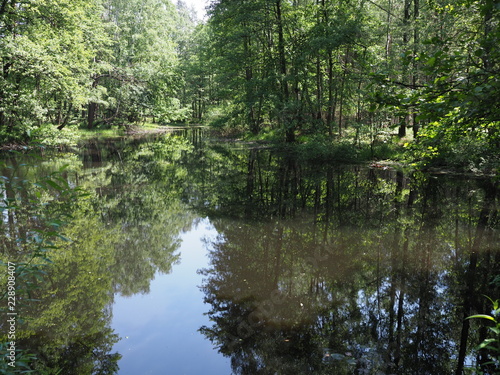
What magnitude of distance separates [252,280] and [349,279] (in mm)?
1611

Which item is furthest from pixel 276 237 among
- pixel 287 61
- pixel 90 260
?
Result: pixel 287 61

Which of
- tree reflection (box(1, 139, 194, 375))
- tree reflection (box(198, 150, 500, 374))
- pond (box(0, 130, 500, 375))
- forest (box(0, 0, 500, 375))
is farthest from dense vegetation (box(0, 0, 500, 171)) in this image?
tree reflection (box(1, 139, 194, 375))

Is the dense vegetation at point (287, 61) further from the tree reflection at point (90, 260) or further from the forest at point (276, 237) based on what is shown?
the tree reflection at point (90, 260)

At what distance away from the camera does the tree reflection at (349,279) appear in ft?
12.9

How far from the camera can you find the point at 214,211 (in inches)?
386

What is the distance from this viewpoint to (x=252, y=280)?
5723 millimetres

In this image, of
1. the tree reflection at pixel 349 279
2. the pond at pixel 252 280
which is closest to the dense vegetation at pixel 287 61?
the tree reflection at pixel 349 279

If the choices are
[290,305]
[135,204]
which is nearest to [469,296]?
[290,305]

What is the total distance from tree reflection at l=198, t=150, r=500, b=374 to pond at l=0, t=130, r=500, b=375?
1.0 inches

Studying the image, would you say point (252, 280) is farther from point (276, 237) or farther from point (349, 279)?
point (276, 237)

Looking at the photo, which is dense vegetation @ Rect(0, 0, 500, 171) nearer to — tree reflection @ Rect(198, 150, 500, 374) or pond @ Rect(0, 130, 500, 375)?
tree reflection @ Rect(198, 150, 500, 374)

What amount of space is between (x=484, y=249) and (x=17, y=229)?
9.93 m

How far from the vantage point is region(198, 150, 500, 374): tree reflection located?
3928 millimetres

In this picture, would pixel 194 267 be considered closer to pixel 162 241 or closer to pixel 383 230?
pixel 162 241
